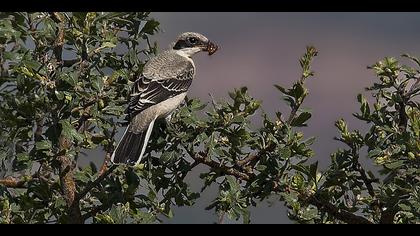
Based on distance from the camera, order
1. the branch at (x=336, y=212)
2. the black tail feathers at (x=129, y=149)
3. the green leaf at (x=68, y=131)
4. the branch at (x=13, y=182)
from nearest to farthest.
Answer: the green leaf at (x=68, y=131) → the branch at (x=336, y=212) → the branch at (x=13, y=182) → the black tail feathers at (x=129, y=149)

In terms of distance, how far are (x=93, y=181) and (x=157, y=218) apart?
451 millimetres

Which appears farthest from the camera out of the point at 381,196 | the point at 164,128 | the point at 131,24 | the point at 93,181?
the point at 164,128

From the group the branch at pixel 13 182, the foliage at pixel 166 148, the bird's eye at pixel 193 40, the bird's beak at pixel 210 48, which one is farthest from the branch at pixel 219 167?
the bird's eye at pixel 193 40

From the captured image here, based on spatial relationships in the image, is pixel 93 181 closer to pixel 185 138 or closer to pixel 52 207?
pixel 52 207

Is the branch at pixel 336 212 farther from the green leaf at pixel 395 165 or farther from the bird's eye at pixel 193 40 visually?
the bird's eye at pixel 193 40

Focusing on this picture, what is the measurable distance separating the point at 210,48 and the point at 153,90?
1.10m

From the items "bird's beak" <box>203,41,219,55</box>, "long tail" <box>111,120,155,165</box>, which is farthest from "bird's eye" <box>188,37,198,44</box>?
"long tail" <box>111,120,155,165</box>

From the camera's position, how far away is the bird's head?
22.0ft

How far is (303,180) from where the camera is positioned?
3.88 m

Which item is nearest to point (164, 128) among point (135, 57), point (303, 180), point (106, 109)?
point (135, 57)

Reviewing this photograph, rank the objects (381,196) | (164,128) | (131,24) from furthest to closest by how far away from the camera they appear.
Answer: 1. (164,128)
2. (131,24)
3. (381,196)

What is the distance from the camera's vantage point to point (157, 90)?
600cm

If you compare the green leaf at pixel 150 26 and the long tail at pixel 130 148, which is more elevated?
the green leaf at pixel 150 26

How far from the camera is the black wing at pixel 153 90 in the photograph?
4964 millimetres
